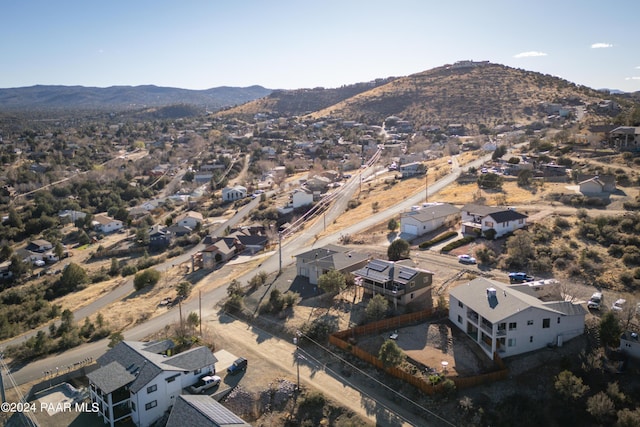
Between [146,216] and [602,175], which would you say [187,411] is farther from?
[146,216]

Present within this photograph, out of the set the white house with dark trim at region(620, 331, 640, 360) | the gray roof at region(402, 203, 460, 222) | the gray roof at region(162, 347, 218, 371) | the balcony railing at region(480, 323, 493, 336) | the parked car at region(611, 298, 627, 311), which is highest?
the gray roof at region(402, 203, 460, 222)

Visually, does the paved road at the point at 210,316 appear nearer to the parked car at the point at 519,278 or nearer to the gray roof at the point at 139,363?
the gray roof at the point at 139,363

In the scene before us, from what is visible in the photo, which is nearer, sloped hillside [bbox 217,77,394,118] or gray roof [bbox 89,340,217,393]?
gray roof [bbox 89,340,217,393]

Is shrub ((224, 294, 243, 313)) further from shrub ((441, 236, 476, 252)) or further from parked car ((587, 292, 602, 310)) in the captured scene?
parked car ((587, 292, 602, 310))

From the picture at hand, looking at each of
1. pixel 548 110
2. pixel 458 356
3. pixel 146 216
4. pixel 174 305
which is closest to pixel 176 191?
pixel 146 216

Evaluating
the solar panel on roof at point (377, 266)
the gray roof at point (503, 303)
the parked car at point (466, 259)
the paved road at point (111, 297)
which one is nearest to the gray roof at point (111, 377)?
the paved road at point (111, 297)

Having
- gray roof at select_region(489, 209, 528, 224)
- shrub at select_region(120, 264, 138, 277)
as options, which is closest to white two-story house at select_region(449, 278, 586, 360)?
gray roof at select_region(489, 209, 528, 224)

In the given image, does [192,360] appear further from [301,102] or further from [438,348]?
[301,102]
